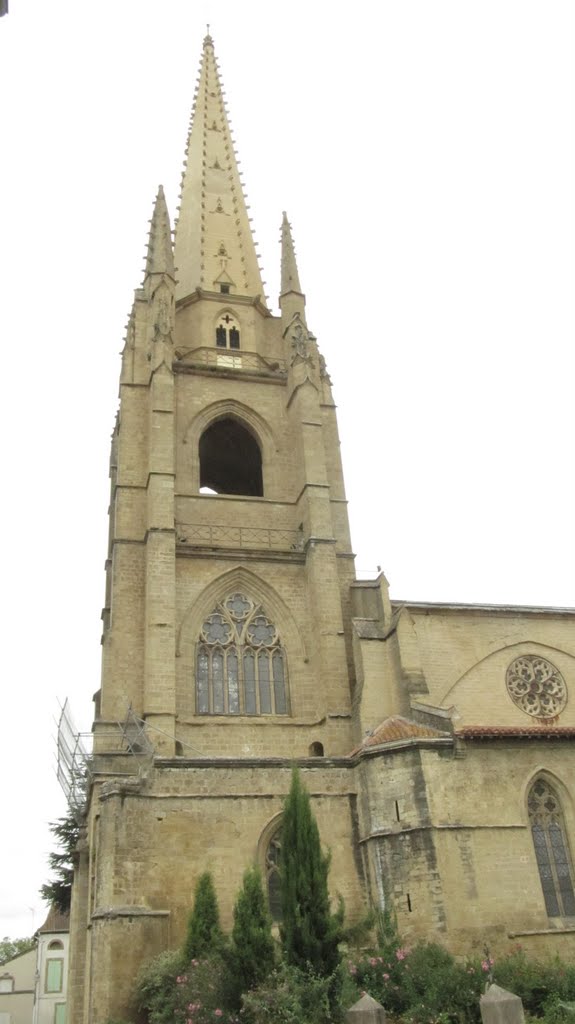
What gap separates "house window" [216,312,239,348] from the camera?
3012 cm

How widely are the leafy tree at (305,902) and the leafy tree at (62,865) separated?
60.9ft

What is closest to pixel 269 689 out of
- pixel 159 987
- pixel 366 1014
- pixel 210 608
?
pixel 210 608

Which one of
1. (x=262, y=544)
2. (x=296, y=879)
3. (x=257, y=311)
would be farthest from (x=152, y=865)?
(x=257, y=311)

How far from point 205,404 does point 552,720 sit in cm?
1393

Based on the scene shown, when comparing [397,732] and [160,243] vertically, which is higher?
[160,243]

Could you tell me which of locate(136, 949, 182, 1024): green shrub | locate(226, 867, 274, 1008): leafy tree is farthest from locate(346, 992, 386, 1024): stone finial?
locate(136, 949, 182, 1024): green shrub

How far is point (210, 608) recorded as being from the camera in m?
23.2

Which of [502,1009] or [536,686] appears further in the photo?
[536,686]

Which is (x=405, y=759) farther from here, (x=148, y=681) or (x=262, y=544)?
(x=262, y=544)

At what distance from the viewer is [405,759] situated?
1811cm

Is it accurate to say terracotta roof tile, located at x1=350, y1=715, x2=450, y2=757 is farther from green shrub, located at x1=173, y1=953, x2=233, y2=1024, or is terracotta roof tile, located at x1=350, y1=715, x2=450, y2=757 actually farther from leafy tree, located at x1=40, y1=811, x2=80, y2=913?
leafy tree, located at x1=40, y1=811, x2=80, y2=913

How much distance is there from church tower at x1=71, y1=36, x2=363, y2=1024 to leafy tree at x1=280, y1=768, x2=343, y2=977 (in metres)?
4.02

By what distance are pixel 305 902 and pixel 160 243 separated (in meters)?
22.8

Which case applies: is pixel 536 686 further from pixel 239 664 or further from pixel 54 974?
pixel 54 974
